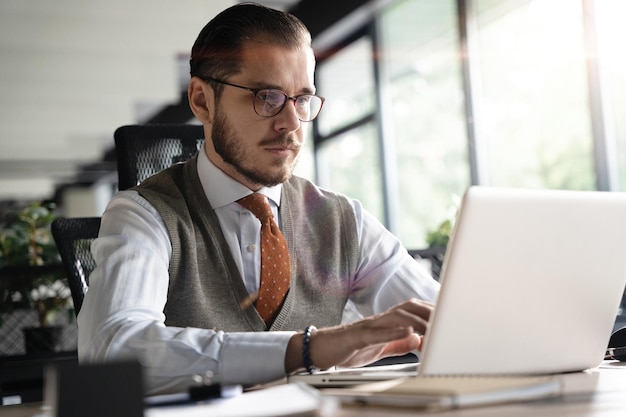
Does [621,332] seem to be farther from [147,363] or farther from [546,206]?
[147,363]

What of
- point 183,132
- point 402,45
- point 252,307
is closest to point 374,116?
point 402,45

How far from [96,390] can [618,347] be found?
97cm

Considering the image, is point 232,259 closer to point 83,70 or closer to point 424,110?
point 424,110

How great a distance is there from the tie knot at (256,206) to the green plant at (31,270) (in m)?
1.19

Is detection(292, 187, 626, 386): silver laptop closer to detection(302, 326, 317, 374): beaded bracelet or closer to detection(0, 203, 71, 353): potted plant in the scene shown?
detection(302, 326, 317, 374): beaded bracelet

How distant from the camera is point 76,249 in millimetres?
1800

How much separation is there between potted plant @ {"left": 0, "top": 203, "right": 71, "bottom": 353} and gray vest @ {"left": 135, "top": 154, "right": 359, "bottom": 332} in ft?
3.88

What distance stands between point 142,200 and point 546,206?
0.79 metres

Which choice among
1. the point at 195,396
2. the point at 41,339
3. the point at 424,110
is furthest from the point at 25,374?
the point at 424,110

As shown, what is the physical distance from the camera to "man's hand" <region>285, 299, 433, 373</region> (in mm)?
1052

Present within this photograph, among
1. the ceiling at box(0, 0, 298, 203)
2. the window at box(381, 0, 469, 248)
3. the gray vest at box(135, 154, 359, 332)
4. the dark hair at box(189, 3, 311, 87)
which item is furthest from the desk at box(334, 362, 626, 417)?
the ceiling at box(0, 0, 298, 203)

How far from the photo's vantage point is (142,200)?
1.52 m

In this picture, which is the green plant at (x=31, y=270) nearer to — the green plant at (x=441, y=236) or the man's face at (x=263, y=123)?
the man's face at (x=263, y=123)

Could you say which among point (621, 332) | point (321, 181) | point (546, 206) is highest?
point (321, 181)
